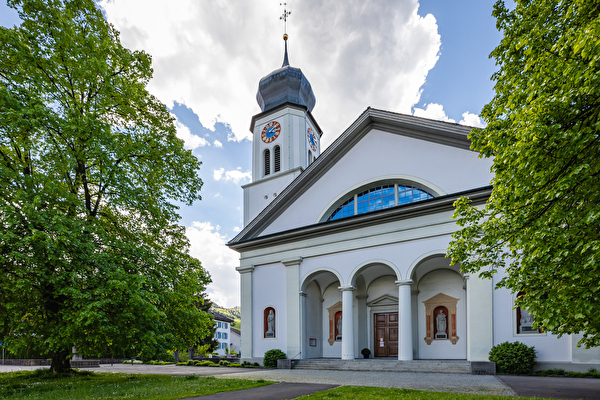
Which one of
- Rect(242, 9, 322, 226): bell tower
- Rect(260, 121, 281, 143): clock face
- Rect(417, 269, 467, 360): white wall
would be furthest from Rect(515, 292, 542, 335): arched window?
Rect(260, 121, 281, 143): clock face

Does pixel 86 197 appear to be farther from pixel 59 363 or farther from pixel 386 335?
pixel 386 335

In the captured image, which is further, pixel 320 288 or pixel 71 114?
pixel 320 288

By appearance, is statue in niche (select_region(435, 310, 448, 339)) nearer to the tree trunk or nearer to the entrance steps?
the entrance steps

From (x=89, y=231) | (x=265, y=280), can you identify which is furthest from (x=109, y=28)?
(x=265, y=280)

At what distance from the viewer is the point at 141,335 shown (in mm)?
10734

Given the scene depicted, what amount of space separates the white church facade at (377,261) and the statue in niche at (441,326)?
5cm

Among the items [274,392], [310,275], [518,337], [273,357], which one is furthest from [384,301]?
[274,392]

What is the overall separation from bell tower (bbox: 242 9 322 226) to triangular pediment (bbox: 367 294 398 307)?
1101 cm

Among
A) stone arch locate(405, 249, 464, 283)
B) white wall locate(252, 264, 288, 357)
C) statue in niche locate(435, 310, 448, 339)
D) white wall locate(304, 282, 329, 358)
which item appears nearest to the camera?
stone arch locate(405, 249, 464, 283)

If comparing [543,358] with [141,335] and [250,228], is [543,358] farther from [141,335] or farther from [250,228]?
[250,228]

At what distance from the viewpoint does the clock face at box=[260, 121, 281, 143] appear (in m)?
30.2

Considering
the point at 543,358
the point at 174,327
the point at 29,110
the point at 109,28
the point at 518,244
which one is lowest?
the point at 543,358

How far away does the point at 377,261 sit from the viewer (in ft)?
59.5

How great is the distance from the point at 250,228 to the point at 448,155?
11825 millimetres
